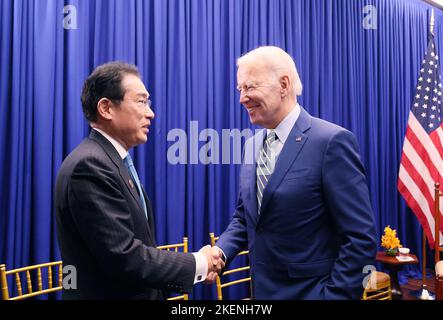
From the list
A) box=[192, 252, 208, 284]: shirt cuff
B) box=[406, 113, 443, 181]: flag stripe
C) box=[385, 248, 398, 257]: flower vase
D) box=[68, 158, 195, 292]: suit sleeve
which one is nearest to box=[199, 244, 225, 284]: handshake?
box=[192, 252, 208, 284]: shirt cuff

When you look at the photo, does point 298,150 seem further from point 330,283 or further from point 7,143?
point 7,143

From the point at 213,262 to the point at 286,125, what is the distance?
680 mm

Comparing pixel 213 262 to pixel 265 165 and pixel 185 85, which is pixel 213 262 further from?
pixel 185 85

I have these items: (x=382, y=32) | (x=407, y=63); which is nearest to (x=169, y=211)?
(x=382, y=32)

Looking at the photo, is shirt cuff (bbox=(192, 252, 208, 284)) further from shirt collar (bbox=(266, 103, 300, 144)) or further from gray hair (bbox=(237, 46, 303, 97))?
gray hair (bbox=(237, 46, 303, 97))

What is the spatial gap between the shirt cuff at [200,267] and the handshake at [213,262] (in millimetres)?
48

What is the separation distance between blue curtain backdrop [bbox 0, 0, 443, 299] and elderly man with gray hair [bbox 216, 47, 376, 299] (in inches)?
57.7

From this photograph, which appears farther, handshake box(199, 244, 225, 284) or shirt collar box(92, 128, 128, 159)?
handshake box(199, 244, 225, 284)

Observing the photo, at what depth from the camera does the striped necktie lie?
58.1 inches

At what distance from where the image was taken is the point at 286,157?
139cm

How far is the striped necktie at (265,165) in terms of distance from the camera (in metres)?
1.48

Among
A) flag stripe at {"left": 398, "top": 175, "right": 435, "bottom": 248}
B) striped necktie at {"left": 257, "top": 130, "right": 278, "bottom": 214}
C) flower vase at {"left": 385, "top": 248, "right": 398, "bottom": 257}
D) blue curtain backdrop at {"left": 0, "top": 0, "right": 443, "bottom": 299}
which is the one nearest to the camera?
striped necktie at {"left": 257, "top": 130, "right": 278, "bottom": 214}

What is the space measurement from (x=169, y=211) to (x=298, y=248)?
1.73 meters

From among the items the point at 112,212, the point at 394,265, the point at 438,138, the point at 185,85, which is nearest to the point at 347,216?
the point at 112,212
